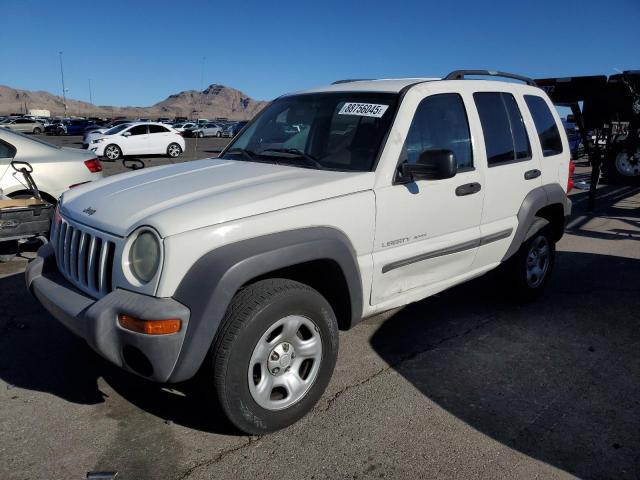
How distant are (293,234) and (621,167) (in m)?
11.4

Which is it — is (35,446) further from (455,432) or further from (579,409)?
(579,409)

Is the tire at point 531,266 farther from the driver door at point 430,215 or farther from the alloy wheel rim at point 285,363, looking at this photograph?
the alloy wheel rim at point 285,363

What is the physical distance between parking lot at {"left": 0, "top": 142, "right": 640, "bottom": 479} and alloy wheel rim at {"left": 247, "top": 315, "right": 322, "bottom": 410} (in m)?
0.22

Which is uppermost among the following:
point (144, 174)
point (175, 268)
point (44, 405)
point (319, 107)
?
point (319, 107)

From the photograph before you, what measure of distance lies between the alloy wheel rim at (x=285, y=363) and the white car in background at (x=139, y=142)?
68.8 ft

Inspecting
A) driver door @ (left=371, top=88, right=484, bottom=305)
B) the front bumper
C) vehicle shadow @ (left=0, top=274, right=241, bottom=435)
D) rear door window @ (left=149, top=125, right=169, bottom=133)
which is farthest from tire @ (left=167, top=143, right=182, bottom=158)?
the front bumper

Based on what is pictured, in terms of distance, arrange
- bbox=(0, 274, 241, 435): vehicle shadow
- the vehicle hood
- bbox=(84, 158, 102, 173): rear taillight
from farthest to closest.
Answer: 1. bbox=(84, 158, 102, 173): rear taillight
2. bbox=(0, 274, 241, 435): vehicle shadow
3. the vehicle hood

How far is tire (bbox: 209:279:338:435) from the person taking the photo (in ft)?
8.46

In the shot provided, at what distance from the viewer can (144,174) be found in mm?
3639

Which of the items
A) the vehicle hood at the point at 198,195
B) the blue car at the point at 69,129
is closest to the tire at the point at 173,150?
the vehicle hood at the point at 198,195

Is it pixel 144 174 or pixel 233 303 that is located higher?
pixel 144 174

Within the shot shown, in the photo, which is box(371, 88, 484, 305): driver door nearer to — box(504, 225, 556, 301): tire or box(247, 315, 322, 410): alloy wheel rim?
box(247, 315, 322, 410): alloy wheel rim

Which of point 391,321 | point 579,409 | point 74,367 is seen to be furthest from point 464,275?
point 74,367

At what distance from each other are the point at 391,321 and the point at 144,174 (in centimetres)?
226
